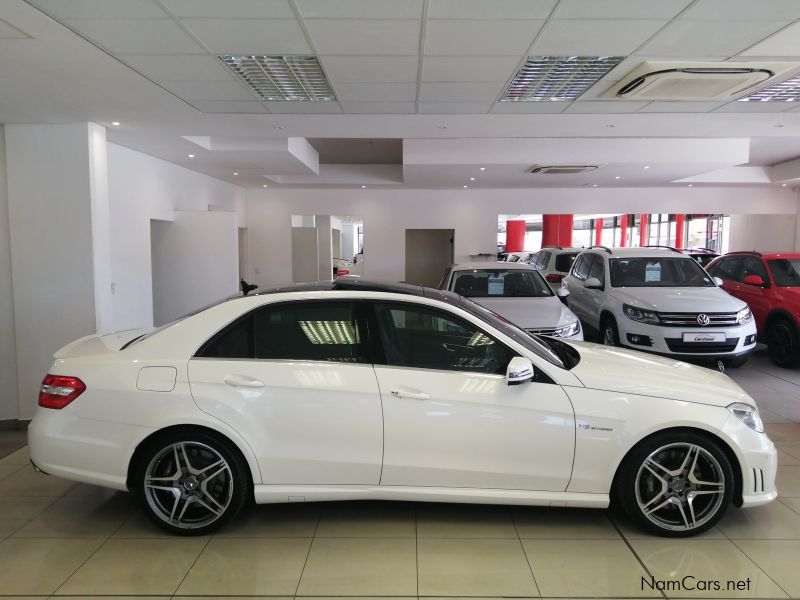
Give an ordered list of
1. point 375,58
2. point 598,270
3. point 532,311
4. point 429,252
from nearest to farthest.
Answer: point 375,58 < point 532,311 < point 598,270 < point 429,252

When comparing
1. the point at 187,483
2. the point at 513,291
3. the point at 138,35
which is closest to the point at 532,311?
the point at 513,291

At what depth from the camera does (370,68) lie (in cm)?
Answer: 427

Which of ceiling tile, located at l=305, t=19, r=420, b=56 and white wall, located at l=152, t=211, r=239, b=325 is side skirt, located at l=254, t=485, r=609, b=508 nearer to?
ceiling tile, located at l=305, t=19, r=420, b=56

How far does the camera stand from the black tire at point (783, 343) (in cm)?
750

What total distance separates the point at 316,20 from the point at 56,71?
2177 mm

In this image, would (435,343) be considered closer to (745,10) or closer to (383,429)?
(383,429)

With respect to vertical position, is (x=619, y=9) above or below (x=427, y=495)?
above

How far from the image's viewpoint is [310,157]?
10.2 metres

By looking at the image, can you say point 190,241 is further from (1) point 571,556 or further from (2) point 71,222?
(1) point 571,556

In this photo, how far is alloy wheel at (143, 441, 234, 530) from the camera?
305cm

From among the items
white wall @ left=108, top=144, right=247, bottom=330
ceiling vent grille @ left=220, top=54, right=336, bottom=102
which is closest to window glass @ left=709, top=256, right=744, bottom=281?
ceiling vent grille @ left=220, top=54, right=336, bottom=102

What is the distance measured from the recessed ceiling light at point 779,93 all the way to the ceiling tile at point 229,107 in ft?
15.6

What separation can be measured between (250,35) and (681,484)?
379 centimetres

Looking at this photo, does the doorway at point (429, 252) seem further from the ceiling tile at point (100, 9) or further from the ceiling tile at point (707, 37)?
the ceiling tile at point (100, 9)
